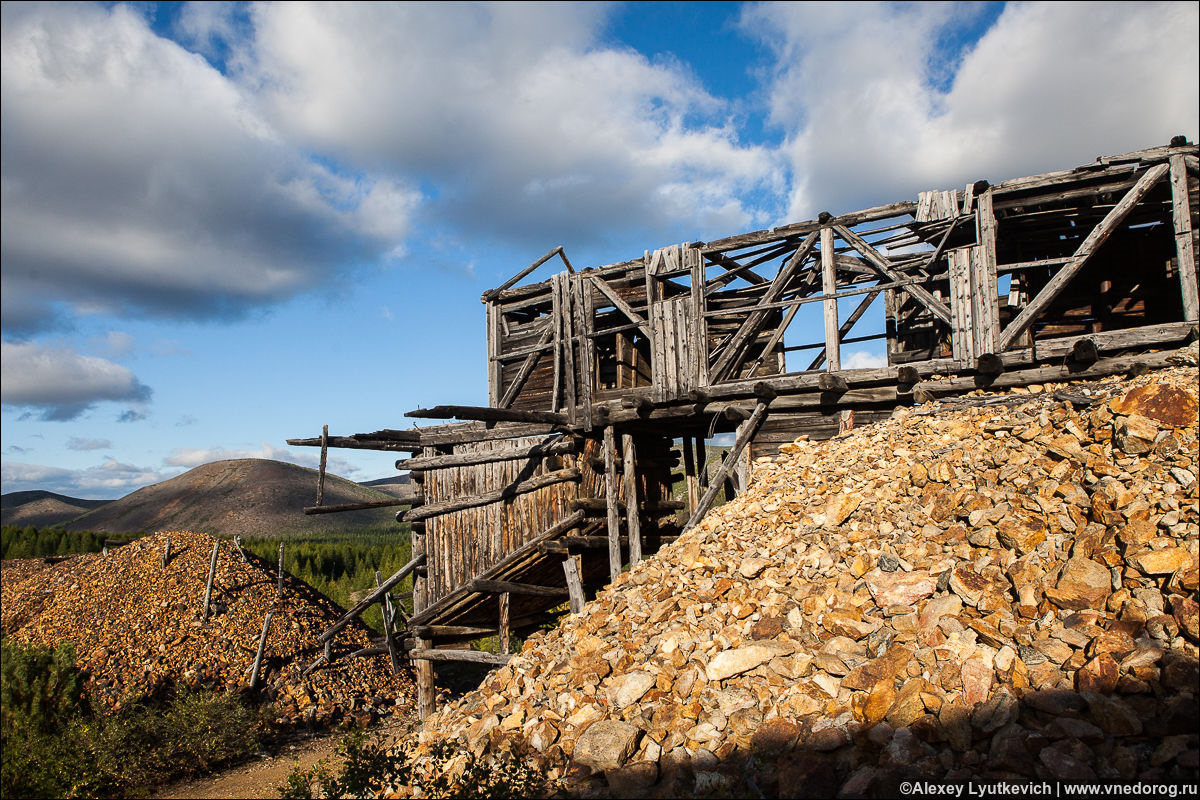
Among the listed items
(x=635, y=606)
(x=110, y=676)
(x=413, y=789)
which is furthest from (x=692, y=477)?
(x=110, y=676)

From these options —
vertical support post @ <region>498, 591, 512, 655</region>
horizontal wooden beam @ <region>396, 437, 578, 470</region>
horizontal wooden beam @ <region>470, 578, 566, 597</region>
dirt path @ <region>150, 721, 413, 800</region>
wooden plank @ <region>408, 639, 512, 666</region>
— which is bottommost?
dirt path @ <region>150, 721, 413, 800</region>

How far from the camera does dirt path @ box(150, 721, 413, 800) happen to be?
13.4 m

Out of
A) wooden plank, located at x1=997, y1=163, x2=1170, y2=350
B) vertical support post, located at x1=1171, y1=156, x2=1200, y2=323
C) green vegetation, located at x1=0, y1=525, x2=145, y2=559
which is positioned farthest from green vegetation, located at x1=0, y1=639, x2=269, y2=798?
green vegetation, located at x1=0, y1=525, x2=145, y2=559

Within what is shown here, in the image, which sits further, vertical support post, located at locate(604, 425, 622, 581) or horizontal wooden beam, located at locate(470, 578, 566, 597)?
horizontal wooden beam, located at locate(470, 578, 566, 597)

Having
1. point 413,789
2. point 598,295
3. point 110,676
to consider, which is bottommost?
point 110,676

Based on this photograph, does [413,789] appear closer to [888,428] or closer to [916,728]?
[916,728]

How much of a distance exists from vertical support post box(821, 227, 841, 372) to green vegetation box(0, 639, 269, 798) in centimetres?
1395

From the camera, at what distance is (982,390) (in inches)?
463

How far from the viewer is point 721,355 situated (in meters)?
14.6

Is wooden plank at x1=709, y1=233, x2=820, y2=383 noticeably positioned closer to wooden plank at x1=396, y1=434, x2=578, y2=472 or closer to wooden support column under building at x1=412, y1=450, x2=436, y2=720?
wooden plank at x1=396, y1=434, x2=578, y2=472

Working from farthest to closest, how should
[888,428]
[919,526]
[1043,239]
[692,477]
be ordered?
[692,477] → [1043,239] → [888,428] → [919,526]

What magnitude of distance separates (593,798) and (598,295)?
1175cm

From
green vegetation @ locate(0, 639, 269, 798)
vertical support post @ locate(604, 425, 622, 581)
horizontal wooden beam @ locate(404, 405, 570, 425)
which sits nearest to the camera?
horizontal wooden beam @ locate(404, 405, 570, 425)

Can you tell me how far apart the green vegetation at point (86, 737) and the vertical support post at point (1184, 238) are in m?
18.6
